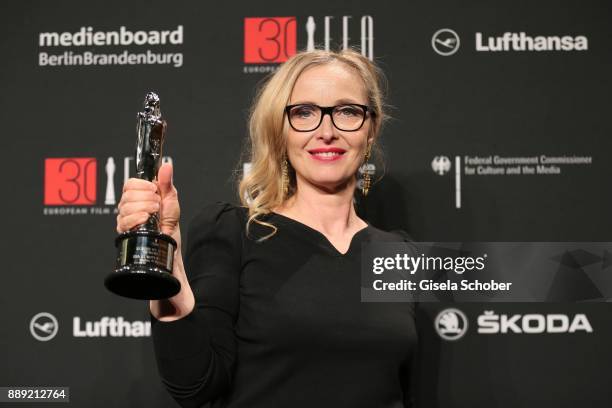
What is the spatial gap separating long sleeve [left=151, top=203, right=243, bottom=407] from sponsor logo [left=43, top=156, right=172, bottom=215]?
668 millimetres

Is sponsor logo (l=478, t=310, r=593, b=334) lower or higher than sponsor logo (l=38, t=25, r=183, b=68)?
lower

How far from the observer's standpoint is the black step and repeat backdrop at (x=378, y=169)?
79.2 inches

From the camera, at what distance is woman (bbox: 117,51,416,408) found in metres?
1.33

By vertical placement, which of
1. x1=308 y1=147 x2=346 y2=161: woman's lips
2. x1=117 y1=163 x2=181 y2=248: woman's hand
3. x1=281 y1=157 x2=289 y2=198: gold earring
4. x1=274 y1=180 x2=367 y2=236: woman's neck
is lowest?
x1=117 y1=163 x2=181 y2=248: woman's hand

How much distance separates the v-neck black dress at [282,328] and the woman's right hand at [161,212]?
140 mm

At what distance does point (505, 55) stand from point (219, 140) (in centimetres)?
90

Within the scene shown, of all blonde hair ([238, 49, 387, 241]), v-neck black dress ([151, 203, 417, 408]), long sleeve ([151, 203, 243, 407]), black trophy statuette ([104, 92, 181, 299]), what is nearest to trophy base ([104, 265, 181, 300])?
black trophy statuette ([104, 92, 181, 299])

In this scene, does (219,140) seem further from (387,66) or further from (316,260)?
(316,260)

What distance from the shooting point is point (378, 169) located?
6.77 ft

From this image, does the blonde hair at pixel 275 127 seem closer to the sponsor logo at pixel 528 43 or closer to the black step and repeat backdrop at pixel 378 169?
the black step and repeat backdrop at pixel 378 169

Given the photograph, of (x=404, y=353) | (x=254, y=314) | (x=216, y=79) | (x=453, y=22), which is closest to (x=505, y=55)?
(x=453, y=22)

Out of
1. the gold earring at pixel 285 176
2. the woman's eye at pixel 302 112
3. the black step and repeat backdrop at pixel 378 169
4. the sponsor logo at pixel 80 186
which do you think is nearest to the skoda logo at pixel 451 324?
the black step and repeat backdrop at pixel 378 169

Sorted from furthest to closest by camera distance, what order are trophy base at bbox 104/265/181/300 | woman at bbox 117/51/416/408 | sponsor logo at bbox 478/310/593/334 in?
sponsor logo at bbox 478/310/593/334 < woman at bbox 117/51/416/408 < trophy base at bbox 104/265/181/300

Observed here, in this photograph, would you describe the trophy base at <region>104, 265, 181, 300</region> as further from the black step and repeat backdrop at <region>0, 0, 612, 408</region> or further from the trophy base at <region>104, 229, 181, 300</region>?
the black step and repeat backdrop at <region>0, 0, 612, 408</region>
